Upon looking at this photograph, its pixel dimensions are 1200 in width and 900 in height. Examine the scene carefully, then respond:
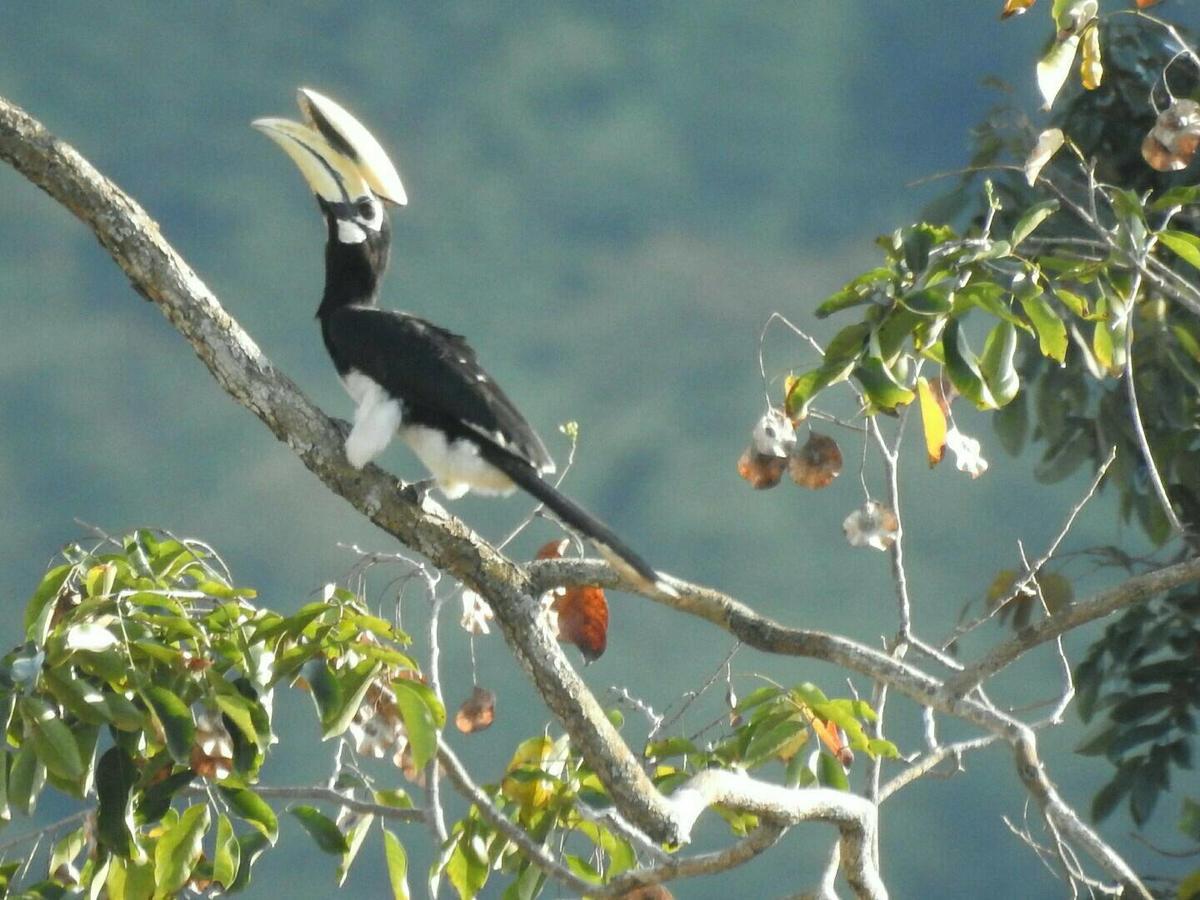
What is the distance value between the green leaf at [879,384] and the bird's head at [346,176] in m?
1.34

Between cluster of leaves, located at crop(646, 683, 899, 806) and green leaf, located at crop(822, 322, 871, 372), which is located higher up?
green leaf, located at crop(822, 322, 871, 372)

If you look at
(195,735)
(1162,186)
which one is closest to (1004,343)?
(195,735)

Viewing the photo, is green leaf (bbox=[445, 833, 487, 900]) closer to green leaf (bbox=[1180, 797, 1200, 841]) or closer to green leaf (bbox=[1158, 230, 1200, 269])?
green leaf (bbox=[1158, 230, 1200, 269])

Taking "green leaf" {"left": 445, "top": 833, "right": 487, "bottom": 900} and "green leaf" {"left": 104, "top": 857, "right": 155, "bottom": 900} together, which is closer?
"green leaf" {"left": 104, "top": 857, "right": 155, "bottom": 900}

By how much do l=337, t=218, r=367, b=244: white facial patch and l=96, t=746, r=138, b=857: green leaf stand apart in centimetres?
128

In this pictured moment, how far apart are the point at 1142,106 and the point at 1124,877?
2.33 m

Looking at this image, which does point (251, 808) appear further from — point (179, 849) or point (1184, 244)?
point (1184, 244)

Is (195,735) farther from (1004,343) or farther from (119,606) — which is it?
(1004,343)

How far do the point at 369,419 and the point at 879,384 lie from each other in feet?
3.24

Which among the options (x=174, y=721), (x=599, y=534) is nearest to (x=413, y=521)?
(x=599, y=534)

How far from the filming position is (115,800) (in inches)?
86.4

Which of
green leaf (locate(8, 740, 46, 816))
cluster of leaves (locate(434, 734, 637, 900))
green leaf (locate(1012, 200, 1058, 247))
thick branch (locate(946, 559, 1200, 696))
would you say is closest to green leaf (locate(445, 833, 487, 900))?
cluster of leaves (locate(434, 734, 637, 900))

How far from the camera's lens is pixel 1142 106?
404 cm

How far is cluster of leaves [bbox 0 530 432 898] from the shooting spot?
2109 mm
